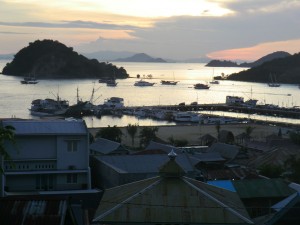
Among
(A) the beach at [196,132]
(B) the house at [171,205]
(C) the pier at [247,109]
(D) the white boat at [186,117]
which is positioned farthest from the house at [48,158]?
Answer: (C) the pier at [247,109]

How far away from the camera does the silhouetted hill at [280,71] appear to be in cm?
11300

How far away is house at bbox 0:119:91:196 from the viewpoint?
9359 millimetres

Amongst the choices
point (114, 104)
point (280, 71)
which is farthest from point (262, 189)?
point (280, 71)

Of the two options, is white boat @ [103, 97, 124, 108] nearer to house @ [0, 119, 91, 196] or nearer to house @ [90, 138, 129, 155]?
house @ [90, 138, 129, 155]

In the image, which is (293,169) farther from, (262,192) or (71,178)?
(71,178)

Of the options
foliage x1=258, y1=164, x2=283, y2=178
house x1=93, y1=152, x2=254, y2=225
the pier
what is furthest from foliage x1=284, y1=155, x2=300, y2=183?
the pier

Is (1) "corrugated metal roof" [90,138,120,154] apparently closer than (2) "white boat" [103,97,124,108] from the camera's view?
Yes

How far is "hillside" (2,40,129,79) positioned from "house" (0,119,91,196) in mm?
101321

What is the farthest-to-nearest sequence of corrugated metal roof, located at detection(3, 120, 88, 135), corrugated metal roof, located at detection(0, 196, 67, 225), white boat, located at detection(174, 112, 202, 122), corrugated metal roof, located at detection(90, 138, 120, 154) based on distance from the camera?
1. white boat, located at detection(174, 112, 202, 122)
2. corrugated metal roof, located at detection(90, 138, 120, 154)
3. corrugated metal roof, located at detection(3, 120, 88, 135)
4. corrugated metal roof, located at detection(0, 196, 67, 225)

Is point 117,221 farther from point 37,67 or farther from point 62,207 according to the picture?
point 37,67

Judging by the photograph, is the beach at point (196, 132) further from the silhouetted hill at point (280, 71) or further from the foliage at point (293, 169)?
the silhouetted hill at point (280, 71)

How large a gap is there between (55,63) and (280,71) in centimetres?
4639

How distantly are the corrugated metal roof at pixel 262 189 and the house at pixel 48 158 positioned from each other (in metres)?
2.84

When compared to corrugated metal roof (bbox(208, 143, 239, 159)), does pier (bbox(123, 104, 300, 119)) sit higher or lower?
lower
